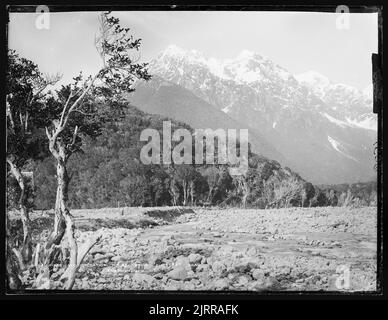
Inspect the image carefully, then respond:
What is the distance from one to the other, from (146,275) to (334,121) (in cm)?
201

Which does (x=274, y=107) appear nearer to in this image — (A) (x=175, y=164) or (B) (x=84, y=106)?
(A) (x=175, y=164)

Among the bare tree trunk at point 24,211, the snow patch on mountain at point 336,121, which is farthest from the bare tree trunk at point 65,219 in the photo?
the snow patch on mountain at point 336,121

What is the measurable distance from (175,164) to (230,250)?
82 cm

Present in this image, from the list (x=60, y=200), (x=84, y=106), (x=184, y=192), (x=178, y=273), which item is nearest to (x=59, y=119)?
(x=84, y=106)

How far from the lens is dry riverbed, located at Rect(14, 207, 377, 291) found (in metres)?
4.40

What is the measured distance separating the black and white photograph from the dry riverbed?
1cm

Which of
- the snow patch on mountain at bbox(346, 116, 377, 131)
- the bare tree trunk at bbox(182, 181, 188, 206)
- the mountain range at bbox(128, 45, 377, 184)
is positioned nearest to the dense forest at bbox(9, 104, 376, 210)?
the bare tree trunk at bbox(182, 181, 188, 206)

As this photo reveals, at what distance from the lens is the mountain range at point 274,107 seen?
14.7 feet

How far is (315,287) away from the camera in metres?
4.40

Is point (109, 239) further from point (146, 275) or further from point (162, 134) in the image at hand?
point (162, 134)

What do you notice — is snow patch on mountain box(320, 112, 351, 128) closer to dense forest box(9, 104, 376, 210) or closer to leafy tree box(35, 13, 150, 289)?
dense forest box(9, 104, 376, 210)

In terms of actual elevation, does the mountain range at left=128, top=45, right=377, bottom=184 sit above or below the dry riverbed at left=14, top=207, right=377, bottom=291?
above

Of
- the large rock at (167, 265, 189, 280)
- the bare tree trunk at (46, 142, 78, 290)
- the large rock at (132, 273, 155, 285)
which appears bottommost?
the large rock at (132, 273, 155, 285)
